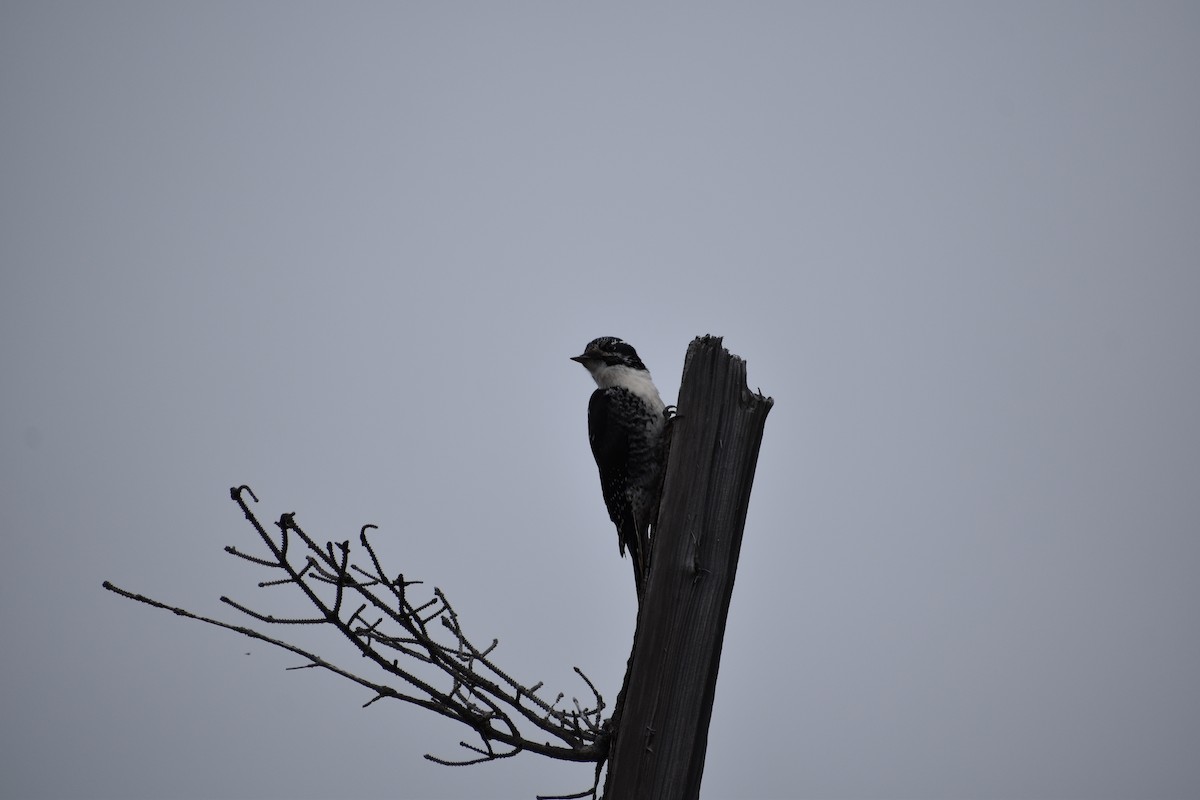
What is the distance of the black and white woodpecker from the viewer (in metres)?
4.57

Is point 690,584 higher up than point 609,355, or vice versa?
point 609,355

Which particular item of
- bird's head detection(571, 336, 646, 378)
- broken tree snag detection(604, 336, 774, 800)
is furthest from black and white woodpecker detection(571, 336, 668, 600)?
broken tree snag detection(604, 336, 774, 800)

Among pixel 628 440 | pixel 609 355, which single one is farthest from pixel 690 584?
pixel 609 355

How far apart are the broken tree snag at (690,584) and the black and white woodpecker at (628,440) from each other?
2152mm

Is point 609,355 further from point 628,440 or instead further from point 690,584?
point 690,584

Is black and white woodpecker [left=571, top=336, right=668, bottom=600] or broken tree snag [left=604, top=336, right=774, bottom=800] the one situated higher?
black and white woodpecker [left=571, top=336, right=668, bottom=600]

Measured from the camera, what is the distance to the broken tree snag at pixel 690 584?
208 centimetres

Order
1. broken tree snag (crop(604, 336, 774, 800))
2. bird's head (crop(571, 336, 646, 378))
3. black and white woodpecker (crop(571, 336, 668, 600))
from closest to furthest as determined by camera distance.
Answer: broken tree snag (crop(604, 336, 774, 800))
black and white woodpecker (crop(571, 336, 668, 600))
bird's head (crop(571, 336, 646, 378))

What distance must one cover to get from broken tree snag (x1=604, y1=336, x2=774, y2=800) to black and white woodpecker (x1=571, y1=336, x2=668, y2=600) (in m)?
2.15

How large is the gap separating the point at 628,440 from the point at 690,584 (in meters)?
2.56

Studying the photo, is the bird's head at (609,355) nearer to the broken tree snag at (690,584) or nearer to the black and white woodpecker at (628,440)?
the black and white woodpecker at (628,440)

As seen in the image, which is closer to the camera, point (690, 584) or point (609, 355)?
point (690, 584)

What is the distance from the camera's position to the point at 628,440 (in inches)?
185

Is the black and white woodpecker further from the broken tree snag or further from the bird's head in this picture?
the broken tree snag
